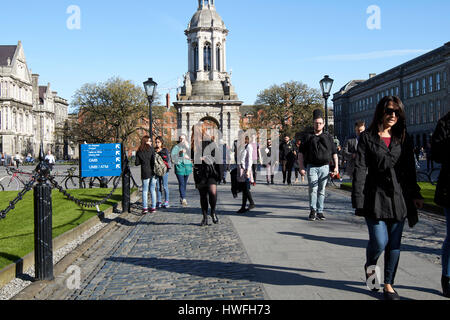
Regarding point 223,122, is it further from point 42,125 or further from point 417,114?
point 42,125

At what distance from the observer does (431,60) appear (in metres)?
60.8

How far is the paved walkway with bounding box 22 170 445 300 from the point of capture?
5250 millimetres

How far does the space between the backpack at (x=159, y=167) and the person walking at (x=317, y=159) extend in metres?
3.87

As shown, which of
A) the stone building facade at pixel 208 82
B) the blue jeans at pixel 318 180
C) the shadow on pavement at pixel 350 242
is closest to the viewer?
the shadow on pavement at pixel 350 242

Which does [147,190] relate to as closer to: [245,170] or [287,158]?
[245,170]

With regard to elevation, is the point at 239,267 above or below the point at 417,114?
below

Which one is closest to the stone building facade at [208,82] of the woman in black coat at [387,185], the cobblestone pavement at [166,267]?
the cobblestone pavement at [166,267]

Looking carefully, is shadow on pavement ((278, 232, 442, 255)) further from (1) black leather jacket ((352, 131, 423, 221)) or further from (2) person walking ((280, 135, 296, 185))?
(2) person walking ((280, 135, 296, 185))

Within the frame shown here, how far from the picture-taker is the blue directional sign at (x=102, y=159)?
1609 centimetres

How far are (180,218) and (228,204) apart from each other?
294cm

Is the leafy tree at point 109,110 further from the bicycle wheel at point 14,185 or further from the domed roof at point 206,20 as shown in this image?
the bicycle wheel at point 14,185

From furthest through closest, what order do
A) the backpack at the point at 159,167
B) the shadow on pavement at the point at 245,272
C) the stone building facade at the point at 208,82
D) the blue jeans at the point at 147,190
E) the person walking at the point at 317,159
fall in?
the stone building facade at the point at 208,82
the backpack at the point at 159,167
the blue jeans at the point at 147,190
the person walking at the point at 317,159
the shadow on pavement at the point at 245,272

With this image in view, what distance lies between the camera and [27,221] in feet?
36.4
